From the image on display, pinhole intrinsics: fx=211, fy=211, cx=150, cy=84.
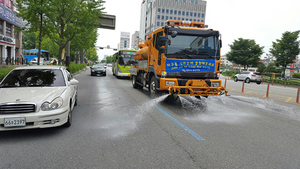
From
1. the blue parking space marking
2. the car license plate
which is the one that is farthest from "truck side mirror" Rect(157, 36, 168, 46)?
the car license plate

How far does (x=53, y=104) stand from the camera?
4309mm

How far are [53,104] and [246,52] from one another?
50880 mm

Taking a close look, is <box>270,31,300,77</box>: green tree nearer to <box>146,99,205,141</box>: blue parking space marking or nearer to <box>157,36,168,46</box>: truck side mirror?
<box>157,36,168,46</box>: truck side mirror

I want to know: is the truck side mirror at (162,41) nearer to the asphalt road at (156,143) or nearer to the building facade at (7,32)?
the asphalt road at (156,143)

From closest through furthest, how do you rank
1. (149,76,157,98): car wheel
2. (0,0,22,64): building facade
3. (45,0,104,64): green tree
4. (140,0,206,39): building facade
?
(149,76,157,98): car wheel < (45,0,104,64): green tree < (0,0,22,64): building facade < (140,0,206,39): building facade

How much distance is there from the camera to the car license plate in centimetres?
388

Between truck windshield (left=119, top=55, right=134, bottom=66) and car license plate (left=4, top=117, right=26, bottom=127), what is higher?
truck windshield (left=119, top=55, right=134, bottom=66)

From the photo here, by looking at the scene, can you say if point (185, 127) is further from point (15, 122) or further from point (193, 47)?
point (193, 47)

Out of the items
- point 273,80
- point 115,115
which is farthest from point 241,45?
point 115,115

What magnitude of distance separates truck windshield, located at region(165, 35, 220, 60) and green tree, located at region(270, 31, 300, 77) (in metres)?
34.4

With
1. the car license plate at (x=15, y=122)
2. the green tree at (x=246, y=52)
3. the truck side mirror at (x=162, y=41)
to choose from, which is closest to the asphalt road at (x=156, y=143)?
the car license plate at (x=15, y=122)

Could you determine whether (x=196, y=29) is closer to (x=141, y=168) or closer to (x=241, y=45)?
(x=141, y=168)

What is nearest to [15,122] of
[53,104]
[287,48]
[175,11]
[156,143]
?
[53,104]

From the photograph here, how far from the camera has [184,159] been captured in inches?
132
